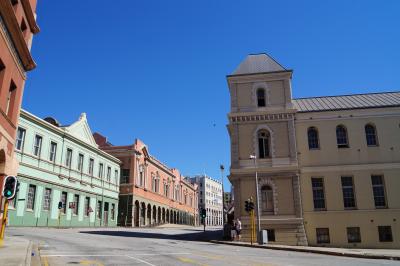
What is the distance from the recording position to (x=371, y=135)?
3092 centimetres

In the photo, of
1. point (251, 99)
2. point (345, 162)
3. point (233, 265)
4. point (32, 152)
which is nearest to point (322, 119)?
point (345, 162)

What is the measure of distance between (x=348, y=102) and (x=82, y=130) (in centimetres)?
3037

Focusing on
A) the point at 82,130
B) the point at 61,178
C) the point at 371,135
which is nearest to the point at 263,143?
the point at 371,135

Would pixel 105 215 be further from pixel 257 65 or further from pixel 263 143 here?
pixel 257 65

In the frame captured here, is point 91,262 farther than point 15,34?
No

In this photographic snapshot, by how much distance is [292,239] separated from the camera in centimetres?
2816

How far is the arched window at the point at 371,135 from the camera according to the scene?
3069 cm

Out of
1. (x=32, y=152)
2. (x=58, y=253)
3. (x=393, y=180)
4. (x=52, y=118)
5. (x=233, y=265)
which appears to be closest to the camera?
(x=233, y=265)

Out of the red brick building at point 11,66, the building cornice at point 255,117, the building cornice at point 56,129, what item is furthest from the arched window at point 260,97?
the building cornice at point 56,129

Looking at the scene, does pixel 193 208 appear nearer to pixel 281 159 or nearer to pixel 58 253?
pixel 281 159

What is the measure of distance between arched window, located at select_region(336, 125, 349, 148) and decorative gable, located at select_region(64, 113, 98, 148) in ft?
92.4

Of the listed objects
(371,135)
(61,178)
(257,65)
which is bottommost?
(61,178)

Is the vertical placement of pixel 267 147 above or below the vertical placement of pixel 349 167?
above

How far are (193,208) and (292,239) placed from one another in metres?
74.0
